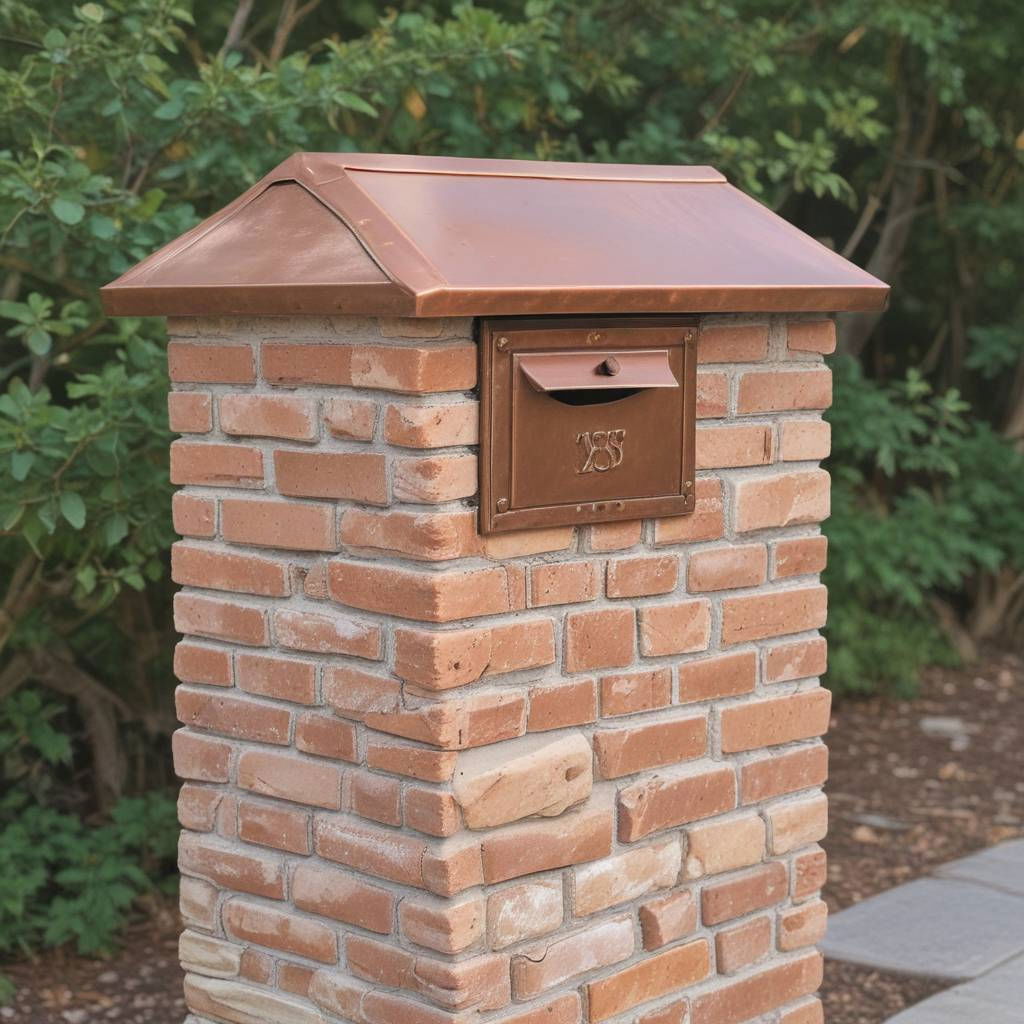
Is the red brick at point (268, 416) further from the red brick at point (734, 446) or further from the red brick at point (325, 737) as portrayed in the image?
the red brick at point (734, 446)

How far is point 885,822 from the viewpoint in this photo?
480 cm

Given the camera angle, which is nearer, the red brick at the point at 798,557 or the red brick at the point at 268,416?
the red brick at the point at 268,416

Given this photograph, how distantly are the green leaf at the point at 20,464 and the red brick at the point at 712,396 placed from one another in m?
1.33

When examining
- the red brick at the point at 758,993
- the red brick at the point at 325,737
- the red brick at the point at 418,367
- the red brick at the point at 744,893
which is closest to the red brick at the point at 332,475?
the red brick at the point at 418,367

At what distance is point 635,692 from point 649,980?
0.45 metres

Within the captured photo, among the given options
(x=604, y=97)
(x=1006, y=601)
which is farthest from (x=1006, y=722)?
(x=604, y=97)

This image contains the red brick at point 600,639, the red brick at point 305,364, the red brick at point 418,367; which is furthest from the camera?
the red brick at point 600,639

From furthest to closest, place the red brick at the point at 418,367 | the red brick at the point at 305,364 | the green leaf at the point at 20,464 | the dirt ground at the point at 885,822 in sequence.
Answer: the dirt ground at the point at 885,822, the green leaf at the point at 20,464, the red brick at the point at 305,364, the red brick at the point at 418,367

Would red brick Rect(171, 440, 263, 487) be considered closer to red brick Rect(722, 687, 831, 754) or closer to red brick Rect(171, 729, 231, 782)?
red brick Rect(171, 729, 231, 782)

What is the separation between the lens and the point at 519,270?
6.56 ft

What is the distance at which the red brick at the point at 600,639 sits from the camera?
7.17 feet

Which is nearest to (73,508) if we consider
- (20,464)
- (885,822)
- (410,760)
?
(20,464)

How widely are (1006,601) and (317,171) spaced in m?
5.47

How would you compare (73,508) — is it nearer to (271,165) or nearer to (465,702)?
(271,165)
